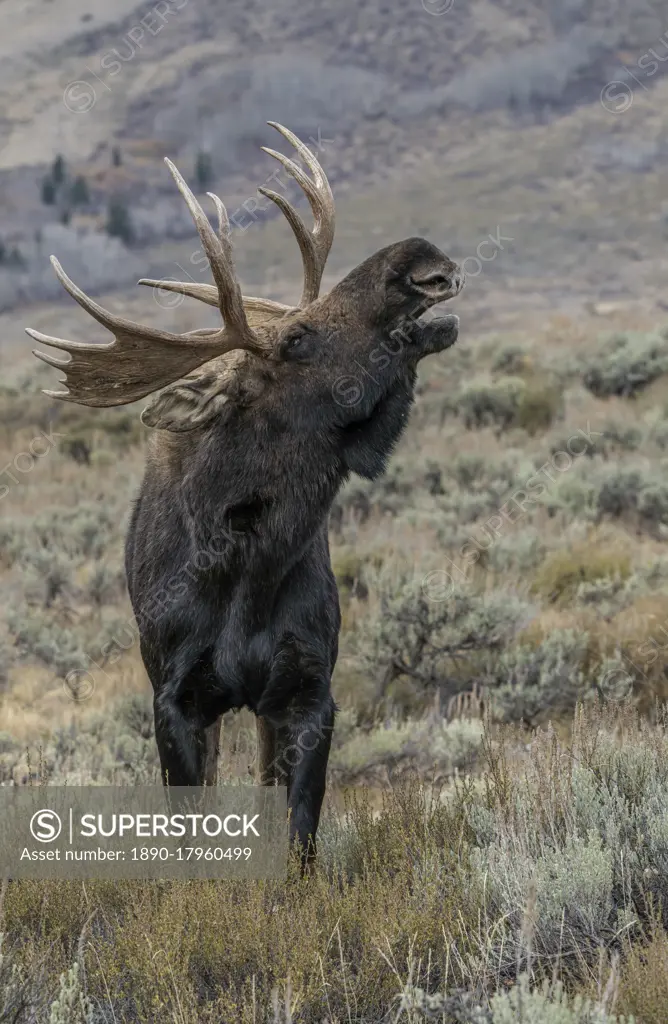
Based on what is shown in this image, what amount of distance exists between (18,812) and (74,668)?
15.3ft

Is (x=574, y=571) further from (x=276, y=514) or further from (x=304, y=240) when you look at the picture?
(x=276, y=514)

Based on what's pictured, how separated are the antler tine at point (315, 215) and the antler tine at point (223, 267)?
0.47 meters

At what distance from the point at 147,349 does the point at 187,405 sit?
0.25 metres

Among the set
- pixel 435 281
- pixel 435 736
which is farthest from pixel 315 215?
pixel 435 736

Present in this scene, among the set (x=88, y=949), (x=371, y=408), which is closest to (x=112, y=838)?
(x=88, y=949)

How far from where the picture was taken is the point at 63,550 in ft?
43.1

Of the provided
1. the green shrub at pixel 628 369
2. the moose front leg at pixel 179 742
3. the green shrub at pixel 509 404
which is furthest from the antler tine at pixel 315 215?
the green shrub at pixel 628 369

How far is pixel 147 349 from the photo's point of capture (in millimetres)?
4840

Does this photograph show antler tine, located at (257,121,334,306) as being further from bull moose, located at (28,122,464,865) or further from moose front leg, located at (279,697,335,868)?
moose front leg, located at (279,697,335,868)

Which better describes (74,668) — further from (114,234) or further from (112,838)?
(114,234)

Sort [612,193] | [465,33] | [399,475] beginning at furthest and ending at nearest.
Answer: [465,33], [612,193], [399,475]

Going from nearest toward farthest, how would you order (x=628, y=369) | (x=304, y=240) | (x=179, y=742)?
(x=179, y=742)
(x=304, y=240)
(x=628, y=369)

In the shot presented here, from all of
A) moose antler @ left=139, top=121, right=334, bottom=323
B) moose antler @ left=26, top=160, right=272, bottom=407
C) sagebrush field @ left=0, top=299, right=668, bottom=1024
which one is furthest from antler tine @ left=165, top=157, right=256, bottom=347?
sagebrush field @ left=0, top=299, right=668, bottom=1024

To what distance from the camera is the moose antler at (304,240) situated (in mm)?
5180
